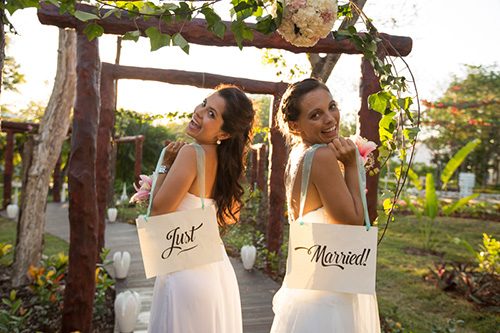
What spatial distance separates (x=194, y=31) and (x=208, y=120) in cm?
113

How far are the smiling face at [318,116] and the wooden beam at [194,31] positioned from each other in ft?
2.13

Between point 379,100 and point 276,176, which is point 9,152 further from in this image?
point 379,100

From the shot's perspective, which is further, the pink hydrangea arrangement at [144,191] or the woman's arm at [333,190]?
the pink hydrangea arrangement at [144,191]

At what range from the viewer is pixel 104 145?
4961 millimetres

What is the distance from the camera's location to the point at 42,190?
16.0 ft

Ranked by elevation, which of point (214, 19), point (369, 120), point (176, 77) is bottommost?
point (369, 120)

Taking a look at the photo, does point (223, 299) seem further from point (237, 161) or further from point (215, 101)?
point (215, 101)

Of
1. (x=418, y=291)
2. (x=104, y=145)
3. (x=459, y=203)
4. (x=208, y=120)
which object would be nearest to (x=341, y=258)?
(x=208, y=120)

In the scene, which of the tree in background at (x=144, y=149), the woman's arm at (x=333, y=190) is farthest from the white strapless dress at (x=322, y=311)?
the tree in background at (x=144, y=149)

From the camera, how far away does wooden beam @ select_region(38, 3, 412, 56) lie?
8.56 feet

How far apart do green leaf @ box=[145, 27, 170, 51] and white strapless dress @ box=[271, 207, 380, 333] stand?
0.78 meters

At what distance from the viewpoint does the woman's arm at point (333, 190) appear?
5.18ft

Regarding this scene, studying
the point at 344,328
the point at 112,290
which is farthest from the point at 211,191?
the point at 112,290

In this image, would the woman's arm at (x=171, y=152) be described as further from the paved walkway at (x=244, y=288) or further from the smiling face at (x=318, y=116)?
the paved walkway at (x=244, y=288)
